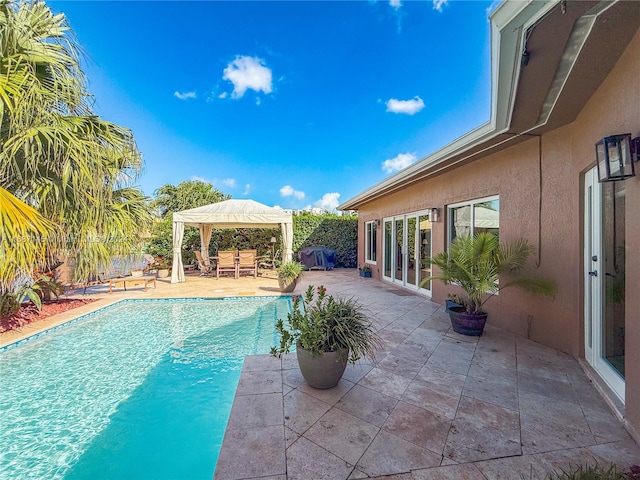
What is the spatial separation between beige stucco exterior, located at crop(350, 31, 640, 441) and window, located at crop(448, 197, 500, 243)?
0.18 m

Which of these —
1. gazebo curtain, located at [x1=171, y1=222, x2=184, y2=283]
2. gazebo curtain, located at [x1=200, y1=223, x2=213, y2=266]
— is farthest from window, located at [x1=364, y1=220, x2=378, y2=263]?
gazebo curtain, located at [x1=171, y1=222, x2=184, y2=283]

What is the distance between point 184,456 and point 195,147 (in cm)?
1803

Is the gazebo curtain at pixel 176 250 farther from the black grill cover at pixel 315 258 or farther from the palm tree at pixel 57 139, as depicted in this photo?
the black grill cover at pixel 315 258

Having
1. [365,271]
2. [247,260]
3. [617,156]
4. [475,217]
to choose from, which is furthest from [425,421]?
[247,260]

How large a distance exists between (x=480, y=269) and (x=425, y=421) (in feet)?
9.03

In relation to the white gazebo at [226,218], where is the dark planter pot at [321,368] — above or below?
below

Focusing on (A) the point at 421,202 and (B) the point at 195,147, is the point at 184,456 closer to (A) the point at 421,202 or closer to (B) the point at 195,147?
(A) the point at 421,202

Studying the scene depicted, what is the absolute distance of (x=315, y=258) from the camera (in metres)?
14.7

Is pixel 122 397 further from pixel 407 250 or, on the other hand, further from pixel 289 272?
pixel 407 250

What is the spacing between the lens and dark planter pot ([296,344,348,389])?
9.66ft

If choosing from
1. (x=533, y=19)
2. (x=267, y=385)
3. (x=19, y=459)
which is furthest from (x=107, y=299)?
(x=533, y=19)

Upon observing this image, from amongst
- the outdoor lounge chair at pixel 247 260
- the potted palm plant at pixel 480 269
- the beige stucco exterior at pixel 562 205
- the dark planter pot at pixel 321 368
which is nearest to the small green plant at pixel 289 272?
the outdoor lounge chair at pixel 247 260

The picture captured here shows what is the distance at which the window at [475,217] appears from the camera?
5645 mm

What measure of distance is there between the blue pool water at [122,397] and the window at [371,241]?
669 centimetres
